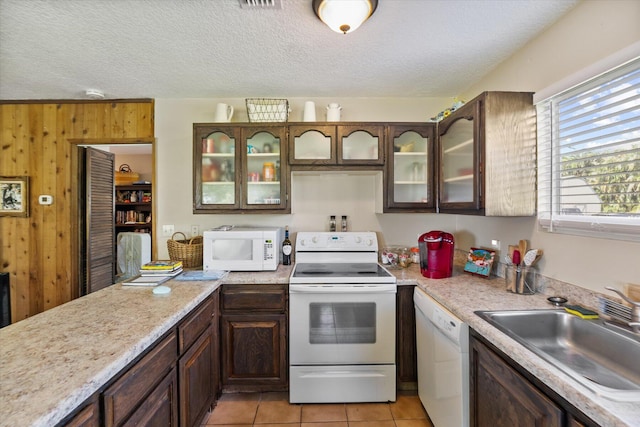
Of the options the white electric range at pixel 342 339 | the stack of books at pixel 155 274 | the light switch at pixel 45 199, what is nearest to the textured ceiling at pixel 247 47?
the light switch at pixel 45 199

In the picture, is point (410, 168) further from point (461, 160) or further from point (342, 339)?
point (342, 339)

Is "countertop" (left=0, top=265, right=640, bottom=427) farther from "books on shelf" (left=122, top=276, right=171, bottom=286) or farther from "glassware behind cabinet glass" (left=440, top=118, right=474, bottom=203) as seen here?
"glassware behind cabinet glass" (left=440, top=118, right=474, bottom=203)

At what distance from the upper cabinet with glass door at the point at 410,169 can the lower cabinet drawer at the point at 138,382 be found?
178 cm

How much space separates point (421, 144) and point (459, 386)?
5.68 feet

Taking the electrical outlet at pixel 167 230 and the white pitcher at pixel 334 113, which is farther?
the electrical outlet at pixel 167 230

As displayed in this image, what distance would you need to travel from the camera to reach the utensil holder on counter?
1621 millimetres

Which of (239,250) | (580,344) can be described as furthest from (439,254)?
(239,250)

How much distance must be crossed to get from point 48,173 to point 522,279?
12.9 ft

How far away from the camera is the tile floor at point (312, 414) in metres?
1.79

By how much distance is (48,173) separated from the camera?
8.57 feet

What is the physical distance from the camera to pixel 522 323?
1329 millimetres

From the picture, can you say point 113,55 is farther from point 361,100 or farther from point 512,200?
point 512,200

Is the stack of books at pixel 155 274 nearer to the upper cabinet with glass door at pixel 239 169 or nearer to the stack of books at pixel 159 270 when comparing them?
the stack of books at pixel 159 270

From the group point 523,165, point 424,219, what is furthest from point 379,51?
point 424,219
